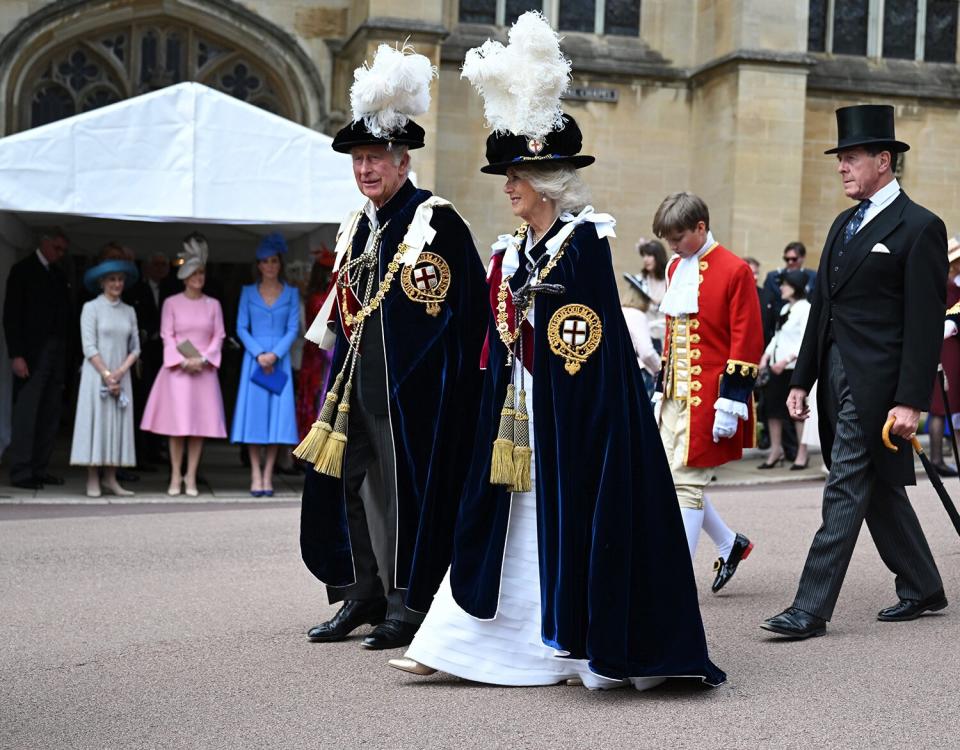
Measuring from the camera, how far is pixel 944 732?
4281 millimetres

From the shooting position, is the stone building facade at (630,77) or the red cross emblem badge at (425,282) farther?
the stone building facade at (630,77)

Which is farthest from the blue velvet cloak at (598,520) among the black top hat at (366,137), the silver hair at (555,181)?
the black top hat at (366,137)

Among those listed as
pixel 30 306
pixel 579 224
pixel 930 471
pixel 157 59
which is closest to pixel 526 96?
pixel 579 224

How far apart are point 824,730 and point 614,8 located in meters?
15.4

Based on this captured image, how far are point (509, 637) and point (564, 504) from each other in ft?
1.70

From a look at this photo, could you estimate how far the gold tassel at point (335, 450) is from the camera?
543 centimetres

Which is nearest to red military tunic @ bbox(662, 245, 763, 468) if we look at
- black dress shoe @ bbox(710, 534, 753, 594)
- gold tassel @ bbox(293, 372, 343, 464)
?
black dress shoe @ bbox(710, 534, 753, 594)

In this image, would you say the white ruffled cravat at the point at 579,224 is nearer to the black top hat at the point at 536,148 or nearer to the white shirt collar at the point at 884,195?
the black top hat at the point at 536,148

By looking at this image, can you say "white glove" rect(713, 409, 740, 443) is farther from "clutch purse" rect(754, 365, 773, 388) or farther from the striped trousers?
"clutch purse" rect(754, 365, 773, 388)

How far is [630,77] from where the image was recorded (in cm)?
1820

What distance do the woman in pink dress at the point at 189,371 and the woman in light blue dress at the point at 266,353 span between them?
197 mm

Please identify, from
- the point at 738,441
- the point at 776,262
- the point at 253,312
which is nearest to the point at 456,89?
the point at 776,262

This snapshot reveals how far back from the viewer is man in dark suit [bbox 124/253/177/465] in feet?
39.0

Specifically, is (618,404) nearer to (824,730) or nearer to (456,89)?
(824,730)
